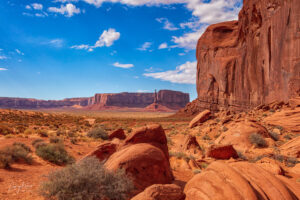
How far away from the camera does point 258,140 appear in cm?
1118

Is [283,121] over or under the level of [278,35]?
under

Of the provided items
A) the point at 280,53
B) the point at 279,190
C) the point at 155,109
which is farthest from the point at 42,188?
the point at 155,109

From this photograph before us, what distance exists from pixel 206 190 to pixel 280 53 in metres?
22.1

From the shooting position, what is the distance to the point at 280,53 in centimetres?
1966

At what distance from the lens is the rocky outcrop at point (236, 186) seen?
3184mm

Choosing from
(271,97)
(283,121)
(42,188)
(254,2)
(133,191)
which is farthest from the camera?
(254,2)

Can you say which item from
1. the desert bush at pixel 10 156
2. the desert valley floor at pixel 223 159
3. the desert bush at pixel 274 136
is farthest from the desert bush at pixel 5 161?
the desert bush at pixel 274 136

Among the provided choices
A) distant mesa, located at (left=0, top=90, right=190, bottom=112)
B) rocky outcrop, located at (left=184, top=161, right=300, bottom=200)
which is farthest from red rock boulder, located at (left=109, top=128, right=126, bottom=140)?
distant mesa, located at (left=0, top=90, right=190, bottom=112)

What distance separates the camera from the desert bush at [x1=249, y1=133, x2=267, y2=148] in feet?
36.5

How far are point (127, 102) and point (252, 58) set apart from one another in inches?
4861

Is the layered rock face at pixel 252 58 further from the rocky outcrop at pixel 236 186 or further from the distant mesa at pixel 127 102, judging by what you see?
the distant mesa at pixel 127 102

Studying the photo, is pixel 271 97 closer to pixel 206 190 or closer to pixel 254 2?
pixel 254 2

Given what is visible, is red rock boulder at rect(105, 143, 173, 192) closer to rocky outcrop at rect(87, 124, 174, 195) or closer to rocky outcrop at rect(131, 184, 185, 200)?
rocky outcrop at rect(87, 124, 174, 195)

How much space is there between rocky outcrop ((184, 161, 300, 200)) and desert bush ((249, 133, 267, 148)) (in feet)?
25.9
